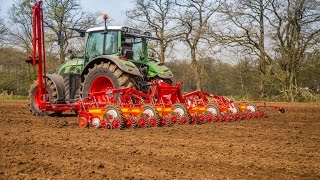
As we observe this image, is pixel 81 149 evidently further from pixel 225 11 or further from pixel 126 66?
pixel 225 11

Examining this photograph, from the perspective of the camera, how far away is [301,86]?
73.6ft

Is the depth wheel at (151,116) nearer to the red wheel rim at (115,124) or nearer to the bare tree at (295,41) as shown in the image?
the red wheel rim at (115,124)

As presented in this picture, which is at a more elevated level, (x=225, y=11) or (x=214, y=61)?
(x=225, y=11)

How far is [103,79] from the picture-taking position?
31.9 ft

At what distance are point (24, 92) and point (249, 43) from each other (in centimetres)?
1662

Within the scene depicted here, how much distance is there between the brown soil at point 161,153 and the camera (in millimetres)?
4207

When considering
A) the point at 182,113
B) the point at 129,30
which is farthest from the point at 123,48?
the point at 182,113

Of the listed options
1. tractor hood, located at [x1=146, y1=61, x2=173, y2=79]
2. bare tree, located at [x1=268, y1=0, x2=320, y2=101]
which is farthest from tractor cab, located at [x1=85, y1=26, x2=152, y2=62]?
bare tree, located at [x1=268, y1=0, x2=320, y2=101]

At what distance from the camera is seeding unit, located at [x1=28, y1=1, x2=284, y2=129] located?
820 centimetres

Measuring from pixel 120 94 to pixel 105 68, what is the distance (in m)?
0.92

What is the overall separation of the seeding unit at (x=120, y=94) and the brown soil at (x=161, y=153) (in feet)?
1.42

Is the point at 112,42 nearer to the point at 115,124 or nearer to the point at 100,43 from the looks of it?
the point at 100,43

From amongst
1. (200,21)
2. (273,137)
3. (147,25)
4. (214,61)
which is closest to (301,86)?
(214,61)

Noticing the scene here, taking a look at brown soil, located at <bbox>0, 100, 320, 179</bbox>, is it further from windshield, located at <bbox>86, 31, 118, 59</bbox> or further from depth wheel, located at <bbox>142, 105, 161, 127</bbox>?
windshield, located at <bbox>86, 31, 118, 59</bbox>
